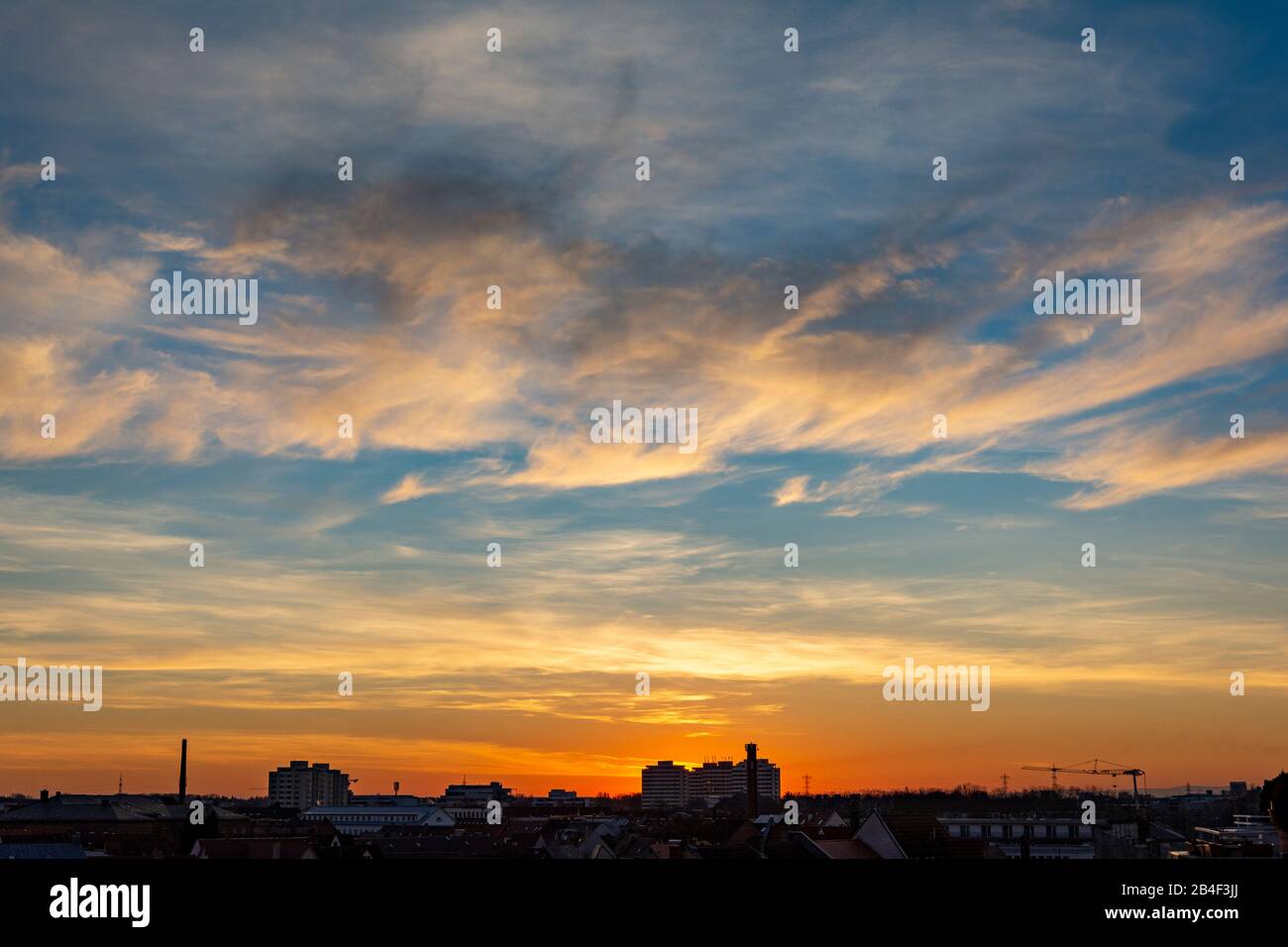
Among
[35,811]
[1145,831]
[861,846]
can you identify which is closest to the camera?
[861,846]

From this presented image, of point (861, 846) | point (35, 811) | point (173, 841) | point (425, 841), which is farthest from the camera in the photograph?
point (35, 811)

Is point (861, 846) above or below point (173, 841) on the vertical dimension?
above
